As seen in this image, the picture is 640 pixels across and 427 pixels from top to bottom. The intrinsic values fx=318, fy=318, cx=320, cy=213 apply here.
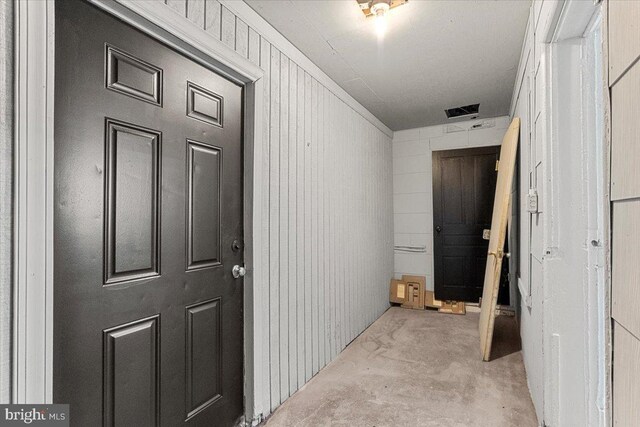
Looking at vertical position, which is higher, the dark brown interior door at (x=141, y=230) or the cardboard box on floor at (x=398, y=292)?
the dark brown interior door at (x=141, y=230)

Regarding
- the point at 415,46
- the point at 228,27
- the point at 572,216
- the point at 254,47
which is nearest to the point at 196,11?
the point at 228,27

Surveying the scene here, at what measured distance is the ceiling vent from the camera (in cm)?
371

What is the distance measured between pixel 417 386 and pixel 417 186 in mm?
2816

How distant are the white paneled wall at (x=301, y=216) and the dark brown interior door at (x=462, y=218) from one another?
4.08 ft

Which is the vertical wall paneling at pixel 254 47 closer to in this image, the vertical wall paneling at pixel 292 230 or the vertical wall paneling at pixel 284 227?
the vertical wall paneling at pixel 284 227

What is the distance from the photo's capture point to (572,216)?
4.72 ft

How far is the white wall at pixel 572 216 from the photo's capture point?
1343 mm

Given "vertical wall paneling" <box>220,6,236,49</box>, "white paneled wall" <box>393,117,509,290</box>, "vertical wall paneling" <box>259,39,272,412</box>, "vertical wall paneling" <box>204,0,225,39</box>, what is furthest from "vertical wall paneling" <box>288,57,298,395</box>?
"white paneled wall" <box>393,117,509,290</box>

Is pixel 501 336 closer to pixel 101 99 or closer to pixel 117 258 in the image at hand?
pixel 117 258

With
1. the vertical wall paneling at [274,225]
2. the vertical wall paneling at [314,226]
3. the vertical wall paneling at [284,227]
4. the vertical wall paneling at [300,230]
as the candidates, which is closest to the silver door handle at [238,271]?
the vertical wall paneling at [274,225]

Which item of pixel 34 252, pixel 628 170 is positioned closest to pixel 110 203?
pixel 34 252

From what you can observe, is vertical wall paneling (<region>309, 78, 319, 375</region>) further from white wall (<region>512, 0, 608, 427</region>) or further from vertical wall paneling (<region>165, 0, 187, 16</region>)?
white wall (<region>512, 0, 608, 427</region>)

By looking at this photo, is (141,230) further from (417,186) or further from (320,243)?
(417,186)

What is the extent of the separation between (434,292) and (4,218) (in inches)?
170
